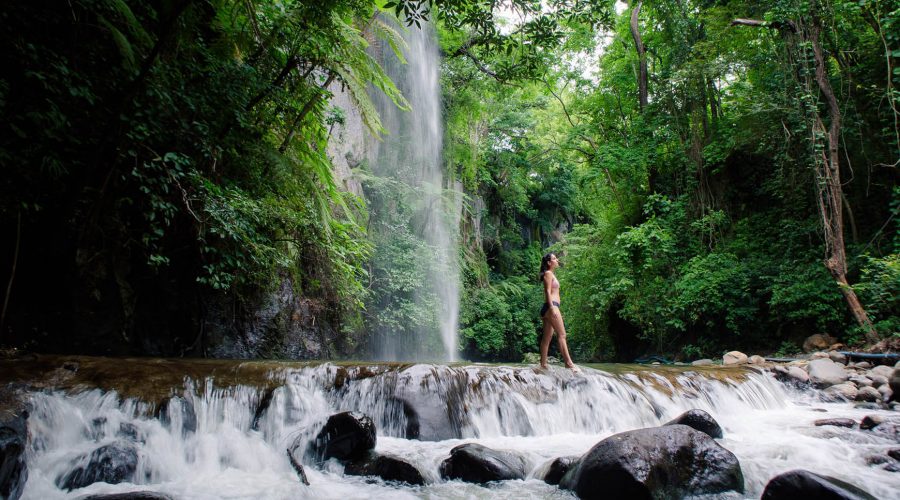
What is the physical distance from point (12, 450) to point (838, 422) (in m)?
7.66

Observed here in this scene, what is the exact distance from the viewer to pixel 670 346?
1372 cm

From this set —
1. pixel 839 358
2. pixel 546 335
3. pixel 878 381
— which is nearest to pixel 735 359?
pixel 839 358

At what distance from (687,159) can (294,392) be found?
535 inches

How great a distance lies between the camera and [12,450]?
3.06 meters

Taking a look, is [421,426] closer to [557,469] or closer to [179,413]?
[557,469]

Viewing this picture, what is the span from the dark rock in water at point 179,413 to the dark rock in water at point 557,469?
10.3 feet

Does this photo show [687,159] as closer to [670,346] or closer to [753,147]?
[753,147]

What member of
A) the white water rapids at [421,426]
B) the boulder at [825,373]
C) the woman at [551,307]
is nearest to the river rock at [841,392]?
the boulder at [825,373]

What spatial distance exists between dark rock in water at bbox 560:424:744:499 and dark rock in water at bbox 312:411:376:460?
5.61ft

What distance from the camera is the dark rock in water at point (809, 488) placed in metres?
2.71

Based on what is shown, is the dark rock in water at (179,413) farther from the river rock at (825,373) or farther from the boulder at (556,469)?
the river rock at (825,373)

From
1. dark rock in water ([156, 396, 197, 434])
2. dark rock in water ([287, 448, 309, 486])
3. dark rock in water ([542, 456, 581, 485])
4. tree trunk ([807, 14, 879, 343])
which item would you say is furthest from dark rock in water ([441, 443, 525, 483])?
tree trunk ([807, 14, 879, 343])

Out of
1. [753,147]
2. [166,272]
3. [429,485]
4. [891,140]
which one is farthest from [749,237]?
[166,272]

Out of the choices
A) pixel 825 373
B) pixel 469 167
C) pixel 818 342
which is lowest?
pixel 825 373
